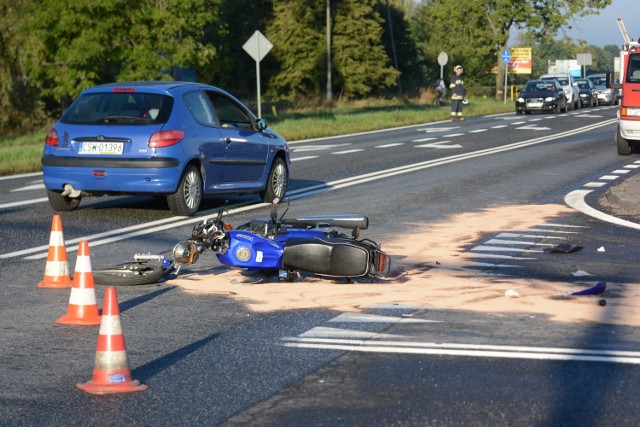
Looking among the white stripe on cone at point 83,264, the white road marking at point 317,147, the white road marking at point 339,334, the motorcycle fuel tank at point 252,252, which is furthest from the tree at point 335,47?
the white road marking at point 339,334

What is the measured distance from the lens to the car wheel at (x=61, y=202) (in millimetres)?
14926

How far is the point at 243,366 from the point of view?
22.1ft

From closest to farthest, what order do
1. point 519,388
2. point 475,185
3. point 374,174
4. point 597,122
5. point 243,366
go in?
point 519,388 < point 243,366 < point 475,185 < point 374,174 < point 597,122

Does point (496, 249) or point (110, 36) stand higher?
point (110, 36)

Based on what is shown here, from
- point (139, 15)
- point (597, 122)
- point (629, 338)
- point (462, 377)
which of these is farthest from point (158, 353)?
point (597, 122)

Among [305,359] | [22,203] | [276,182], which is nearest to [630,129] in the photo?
[276,182]

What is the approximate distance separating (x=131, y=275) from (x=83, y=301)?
1.61m

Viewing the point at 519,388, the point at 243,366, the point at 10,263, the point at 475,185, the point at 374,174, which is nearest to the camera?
the point at 519,388

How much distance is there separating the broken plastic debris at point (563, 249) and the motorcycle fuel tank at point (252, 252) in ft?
10.4

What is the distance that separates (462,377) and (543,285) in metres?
3.24

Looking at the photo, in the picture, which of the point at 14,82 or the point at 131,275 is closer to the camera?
the point at 131,275

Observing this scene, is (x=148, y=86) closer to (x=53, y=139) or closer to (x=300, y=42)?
(x=53, y=139)

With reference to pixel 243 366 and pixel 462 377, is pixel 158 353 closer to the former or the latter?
pixel 243 366

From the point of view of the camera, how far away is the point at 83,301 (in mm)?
8023
